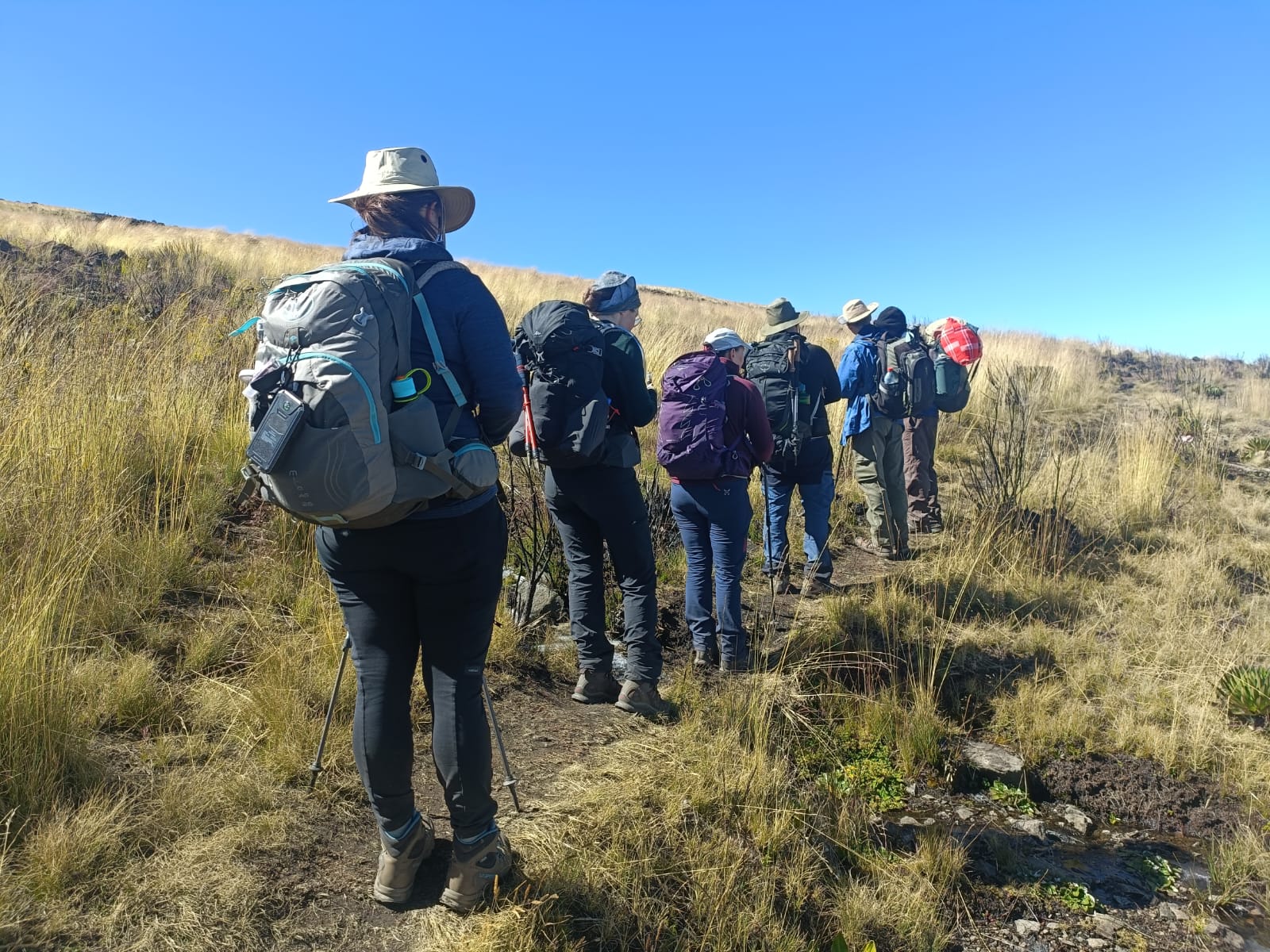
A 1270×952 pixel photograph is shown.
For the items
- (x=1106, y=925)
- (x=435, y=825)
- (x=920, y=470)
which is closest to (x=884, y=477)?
(x=920, y=470)

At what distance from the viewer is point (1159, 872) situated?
350 centimetres

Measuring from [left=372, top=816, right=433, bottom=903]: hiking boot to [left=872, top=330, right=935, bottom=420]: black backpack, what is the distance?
5.29 metres

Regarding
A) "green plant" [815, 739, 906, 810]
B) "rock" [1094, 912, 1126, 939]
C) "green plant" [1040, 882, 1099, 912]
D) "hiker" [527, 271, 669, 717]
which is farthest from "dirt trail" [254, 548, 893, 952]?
"rock" [1094, 912, 1126, 939]

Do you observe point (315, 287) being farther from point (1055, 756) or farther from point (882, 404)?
A: point (882, 404)

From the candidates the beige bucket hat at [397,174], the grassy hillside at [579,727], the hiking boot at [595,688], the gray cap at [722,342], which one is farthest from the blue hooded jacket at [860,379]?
the beige bucket hat at [397,174]

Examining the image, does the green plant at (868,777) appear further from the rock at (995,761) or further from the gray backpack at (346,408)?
the gray backpack at (346,408)

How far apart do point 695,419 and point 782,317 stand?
6.40ft

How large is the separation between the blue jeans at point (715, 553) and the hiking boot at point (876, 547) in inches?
113

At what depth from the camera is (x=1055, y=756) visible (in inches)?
167

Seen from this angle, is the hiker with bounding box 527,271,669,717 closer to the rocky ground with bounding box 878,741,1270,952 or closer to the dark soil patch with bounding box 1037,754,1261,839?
the rocky ground with bounding box 878,741,1270,952

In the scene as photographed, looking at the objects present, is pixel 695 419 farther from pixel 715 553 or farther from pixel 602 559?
pixel 602 559

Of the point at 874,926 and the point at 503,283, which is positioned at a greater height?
the point at 503,283

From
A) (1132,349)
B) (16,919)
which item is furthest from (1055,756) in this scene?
(1132,349)

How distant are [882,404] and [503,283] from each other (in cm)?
1067
